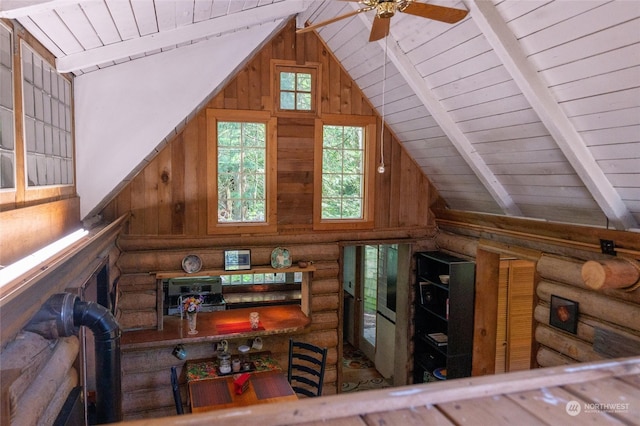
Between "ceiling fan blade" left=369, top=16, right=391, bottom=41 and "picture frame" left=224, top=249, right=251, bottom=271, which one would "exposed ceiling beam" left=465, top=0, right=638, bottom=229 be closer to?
"ceiling fan blade" left=369, top=16, right=391, bottom=41

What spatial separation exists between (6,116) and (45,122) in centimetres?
77

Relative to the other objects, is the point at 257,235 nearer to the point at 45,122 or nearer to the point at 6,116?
the point at 45,122

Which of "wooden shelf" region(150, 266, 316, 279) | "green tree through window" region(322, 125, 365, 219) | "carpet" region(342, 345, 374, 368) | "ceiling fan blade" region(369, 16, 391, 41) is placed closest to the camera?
"ceiling fan blade" region(369, 16, 391, 41)

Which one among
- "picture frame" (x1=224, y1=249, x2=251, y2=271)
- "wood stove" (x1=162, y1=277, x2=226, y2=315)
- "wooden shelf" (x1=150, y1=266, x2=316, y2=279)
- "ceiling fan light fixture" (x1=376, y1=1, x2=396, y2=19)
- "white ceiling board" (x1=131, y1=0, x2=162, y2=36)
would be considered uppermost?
"white ceiling board" (x1=131, y1=0, x2=162, y2=36)

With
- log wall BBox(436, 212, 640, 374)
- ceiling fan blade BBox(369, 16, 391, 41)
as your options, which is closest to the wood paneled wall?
log wall BBox(436, 212, 640, 374)

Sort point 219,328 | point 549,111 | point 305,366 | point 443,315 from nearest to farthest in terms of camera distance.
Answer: point 549,111
point 219,328
point 305,366
point 443,315

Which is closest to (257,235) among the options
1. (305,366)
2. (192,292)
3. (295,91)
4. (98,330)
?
(192,292)

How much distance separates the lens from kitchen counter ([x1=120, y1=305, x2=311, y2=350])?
483cm

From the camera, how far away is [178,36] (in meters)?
3.55

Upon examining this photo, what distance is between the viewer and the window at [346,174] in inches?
226

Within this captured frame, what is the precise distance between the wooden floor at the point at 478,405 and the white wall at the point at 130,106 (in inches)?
138

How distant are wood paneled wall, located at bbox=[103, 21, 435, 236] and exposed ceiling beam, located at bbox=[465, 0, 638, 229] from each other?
2590 millimetres

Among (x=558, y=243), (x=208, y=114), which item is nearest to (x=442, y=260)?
(x=558, y=243)

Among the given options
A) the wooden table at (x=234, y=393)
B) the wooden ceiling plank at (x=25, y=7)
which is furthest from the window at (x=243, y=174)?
the wooden ceiling plank at (x=25, y=7)
